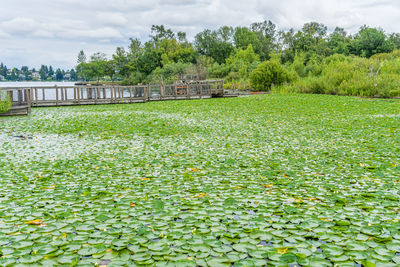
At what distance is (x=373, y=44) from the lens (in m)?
46.9

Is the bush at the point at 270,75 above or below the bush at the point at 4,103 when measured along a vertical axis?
above

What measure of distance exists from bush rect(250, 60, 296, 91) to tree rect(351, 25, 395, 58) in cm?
1855

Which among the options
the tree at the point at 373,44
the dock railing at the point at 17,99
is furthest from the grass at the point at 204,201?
the tree at the point at 373,44

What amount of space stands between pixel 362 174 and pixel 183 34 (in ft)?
308

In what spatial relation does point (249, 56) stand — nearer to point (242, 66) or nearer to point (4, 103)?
point (242, 66)

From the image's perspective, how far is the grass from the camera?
3.22 metres

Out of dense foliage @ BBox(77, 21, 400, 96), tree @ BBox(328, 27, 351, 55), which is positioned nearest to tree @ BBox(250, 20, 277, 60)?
dense foliage @ BBox(77, 21, 400, 96)

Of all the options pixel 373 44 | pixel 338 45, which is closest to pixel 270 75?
pixel 373 44

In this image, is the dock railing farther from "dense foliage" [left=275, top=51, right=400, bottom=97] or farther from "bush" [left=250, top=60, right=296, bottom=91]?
"bush" [left=250, top=60, right=296, bottom=91]

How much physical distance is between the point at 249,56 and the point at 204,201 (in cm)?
5577

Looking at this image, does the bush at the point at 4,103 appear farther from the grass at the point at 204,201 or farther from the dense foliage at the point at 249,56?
the dense foliage at the point at 249,56

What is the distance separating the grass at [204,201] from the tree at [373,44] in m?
43.2

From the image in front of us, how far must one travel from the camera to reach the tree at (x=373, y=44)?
151 ft

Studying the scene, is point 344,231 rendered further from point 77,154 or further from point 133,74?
point 133,74
